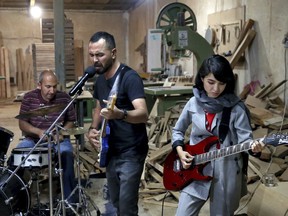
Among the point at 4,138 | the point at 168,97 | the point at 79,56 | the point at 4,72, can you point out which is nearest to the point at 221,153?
the point at 4,138

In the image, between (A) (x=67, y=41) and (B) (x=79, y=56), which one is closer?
(A) (x=67, y=41)

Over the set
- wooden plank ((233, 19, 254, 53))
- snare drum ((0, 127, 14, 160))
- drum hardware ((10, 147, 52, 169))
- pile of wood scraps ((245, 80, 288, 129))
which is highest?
wooden plank ((233, 19, 254, 53))

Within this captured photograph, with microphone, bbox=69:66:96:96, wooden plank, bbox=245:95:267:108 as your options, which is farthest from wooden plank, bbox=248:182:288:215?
wooden plank, bbox=245:95:267:108

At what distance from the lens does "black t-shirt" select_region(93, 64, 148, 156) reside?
214 cm

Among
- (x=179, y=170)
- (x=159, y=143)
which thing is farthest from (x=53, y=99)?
(x=179, y=170)

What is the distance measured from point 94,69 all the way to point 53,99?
1.61 metres

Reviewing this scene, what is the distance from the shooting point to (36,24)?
11.4 m

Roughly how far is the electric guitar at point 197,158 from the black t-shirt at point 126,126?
7.6 inches

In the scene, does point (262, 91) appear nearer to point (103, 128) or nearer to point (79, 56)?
point (103, 128)

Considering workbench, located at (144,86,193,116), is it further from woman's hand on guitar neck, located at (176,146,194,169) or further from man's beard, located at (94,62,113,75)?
woman's hand on guitar neck, located at (176,146,194,169)

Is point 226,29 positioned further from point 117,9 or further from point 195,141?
point 117,9

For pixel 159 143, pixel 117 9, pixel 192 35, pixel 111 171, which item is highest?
pixel 117 9

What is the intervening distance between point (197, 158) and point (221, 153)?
166 millimetres

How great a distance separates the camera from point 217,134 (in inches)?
77.0
